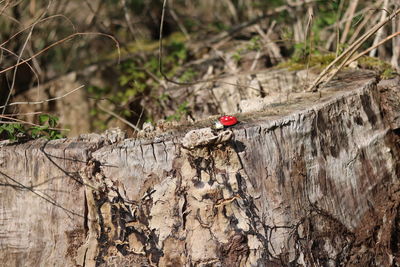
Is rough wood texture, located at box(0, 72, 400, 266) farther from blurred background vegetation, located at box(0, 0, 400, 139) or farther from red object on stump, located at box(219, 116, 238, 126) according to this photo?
blurred background vegetation, located at box(0, 0, 400, 139)

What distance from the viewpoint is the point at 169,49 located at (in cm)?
482

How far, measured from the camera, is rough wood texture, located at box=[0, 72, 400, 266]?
231 centimetres

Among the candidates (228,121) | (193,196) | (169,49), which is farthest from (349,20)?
(193,196)

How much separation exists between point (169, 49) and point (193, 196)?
9.09ft

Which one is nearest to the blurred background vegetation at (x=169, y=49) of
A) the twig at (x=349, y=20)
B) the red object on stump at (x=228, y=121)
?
the twig at (x=349, y=20)

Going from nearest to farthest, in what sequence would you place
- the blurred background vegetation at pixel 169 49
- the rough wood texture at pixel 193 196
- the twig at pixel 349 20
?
the rough wood texture at pixel 193 196
the blurred background vegetation at pixel 169 49
the twig at pixel 349 20

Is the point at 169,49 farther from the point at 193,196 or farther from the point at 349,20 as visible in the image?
the point at 193,196

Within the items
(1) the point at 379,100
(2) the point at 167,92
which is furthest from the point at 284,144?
(2) the point at 167,92

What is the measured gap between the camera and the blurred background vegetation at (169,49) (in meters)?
3.82

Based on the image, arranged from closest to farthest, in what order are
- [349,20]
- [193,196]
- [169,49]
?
[193,196], [349,20], [169,49]

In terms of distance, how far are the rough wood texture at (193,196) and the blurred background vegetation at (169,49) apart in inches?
19.8

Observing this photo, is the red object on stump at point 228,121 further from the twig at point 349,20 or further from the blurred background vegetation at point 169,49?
the twig at point 349,20

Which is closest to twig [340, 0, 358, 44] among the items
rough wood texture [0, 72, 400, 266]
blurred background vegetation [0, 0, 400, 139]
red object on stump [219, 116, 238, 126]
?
blurred background vegetation [0, 0, 400, 139]

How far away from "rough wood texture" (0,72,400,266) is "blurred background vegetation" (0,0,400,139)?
0.50 metres
